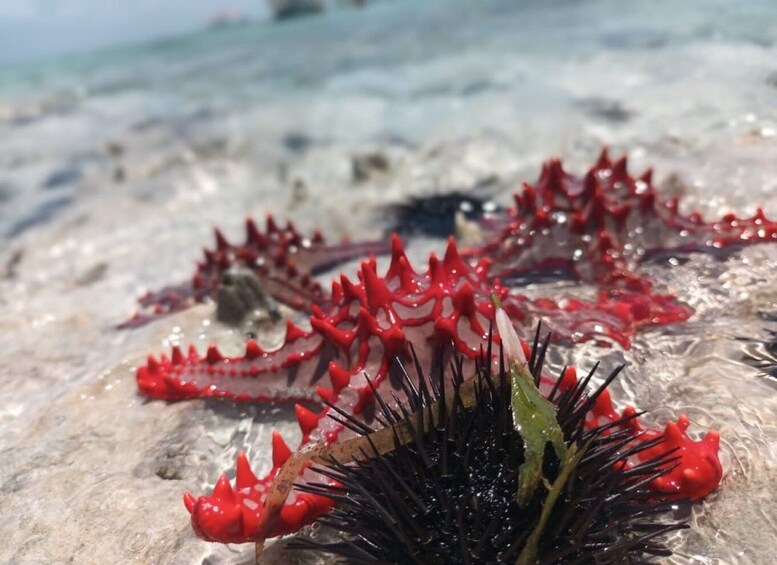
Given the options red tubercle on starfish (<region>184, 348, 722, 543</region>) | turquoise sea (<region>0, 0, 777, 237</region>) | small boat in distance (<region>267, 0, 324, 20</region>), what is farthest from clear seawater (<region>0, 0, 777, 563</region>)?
small boat in distance (<region>267, 0, 324, 20</region>)

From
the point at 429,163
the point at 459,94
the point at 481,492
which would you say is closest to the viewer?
the point at 481,492

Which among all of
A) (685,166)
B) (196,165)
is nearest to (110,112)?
(196,165)

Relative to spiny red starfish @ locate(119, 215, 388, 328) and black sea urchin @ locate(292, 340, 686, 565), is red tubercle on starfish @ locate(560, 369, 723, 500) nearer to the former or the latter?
black sea urchin @ locate(292, 340, 686, 565)

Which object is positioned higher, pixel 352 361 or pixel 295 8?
pixel 352 361

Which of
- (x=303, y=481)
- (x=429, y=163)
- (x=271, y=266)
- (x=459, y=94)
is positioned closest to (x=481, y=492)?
(x=303, y=481)

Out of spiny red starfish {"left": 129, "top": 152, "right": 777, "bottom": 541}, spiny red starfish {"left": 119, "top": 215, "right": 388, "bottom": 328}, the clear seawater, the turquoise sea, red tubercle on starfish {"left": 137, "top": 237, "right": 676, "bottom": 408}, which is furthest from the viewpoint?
the turquoise sea

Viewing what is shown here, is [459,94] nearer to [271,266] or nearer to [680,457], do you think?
[271,266]

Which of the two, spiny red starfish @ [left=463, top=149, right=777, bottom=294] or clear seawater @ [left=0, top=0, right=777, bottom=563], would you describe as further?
spiny red starfish @ [left=463, top=149, right=777, bottom=294]

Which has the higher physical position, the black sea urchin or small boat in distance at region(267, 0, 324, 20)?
the black sea urchin
